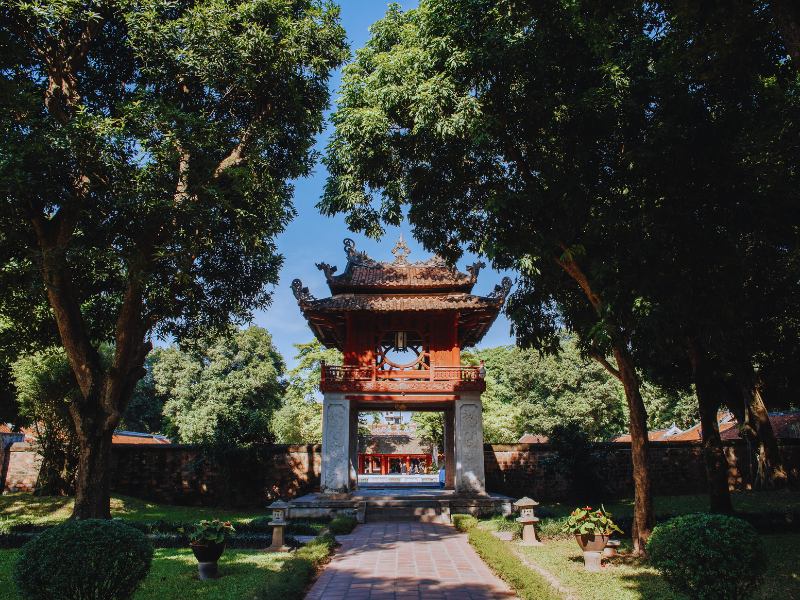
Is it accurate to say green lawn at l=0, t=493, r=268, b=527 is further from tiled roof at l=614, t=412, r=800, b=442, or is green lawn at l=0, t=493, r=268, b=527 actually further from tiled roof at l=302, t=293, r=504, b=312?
tiled roof at l=614, t=412, r=800, b=442

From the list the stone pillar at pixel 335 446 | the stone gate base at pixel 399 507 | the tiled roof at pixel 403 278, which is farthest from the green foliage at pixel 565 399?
the stone pillar at pixel 335 446

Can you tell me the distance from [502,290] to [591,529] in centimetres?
982

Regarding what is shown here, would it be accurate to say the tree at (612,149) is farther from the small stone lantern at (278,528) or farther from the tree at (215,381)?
the tree at (215,381)

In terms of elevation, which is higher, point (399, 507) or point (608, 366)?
point (608, 366)

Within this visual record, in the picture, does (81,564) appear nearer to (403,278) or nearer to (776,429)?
(403,278)

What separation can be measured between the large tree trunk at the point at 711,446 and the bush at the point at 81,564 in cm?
1150

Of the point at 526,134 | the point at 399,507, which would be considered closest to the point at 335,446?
the point at 399,507

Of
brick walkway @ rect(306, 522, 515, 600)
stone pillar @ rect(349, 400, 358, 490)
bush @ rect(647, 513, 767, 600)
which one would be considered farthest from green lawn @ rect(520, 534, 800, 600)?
stone pillar @ rect(349, 400, 358, 490)

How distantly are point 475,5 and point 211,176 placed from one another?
5.90 meters

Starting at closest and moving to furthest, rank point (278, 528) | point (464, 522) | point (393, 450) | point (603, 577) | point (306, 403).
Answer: point (603, 577) < point (278, 528) < point (464, 522) < point (306, 403) < point (393, 450)

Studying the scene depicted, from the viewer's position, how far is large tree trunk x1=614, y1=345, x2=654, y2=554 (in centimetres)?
905

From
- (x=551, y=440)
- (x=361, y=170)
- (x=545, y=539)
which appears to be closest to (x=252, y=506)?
(x=551, y=440)

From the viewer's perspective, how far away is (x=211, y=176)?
11.1 meters

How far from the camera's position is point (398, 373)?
17297 millimetres
